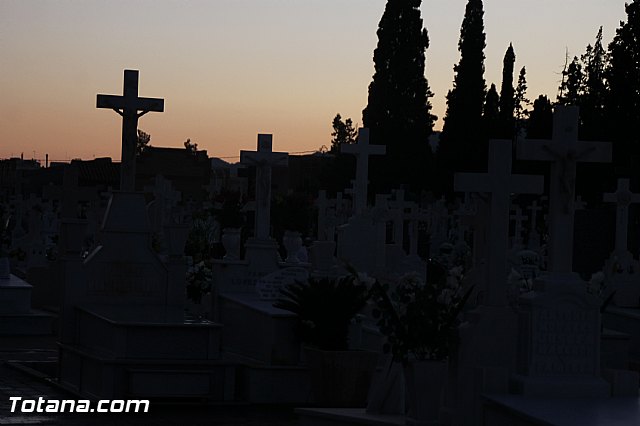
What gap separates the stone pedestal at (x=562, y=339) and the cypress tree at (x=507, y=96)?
170ft

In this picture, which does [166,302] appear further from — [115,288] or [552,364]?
[552,364]

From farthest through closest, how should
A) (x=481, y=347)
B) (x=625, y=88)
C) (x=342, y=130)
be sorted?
(x=342, y=130)
(x=625, y=88)
(x=481, y=347)

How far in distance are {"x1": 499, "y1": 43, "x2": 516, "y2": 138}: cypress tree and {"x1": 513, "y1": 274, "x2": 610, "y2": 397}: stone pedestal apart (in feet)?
170

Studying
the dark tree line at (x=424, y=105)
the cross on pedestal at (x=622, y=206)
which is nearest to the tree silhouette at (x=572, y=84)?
the dark tree line at (x=424, y=105)

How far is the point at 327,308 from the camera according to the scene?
15008 millimetres

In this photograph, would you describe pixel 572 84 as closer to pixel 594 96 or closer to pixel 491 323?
pixel 594 96

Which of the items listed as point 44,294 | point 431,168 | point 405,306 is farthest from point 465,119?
point 405,306

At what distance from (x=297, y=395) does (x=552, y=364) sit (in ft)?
17.7

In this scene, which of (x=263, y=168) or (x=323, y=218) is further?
(x=323, y=218)

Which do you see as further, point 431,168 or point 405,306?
point 431,168

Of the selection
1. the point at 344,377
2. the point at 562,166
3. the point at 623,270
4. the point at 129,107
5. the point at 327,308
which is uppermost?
the point at 129,107

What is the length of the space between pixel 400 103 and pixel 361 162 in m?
35.8

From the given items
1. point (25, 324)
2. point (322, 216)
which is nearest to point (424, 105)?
point (322, 216)

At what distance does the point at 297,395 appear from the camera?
49.4 ft
